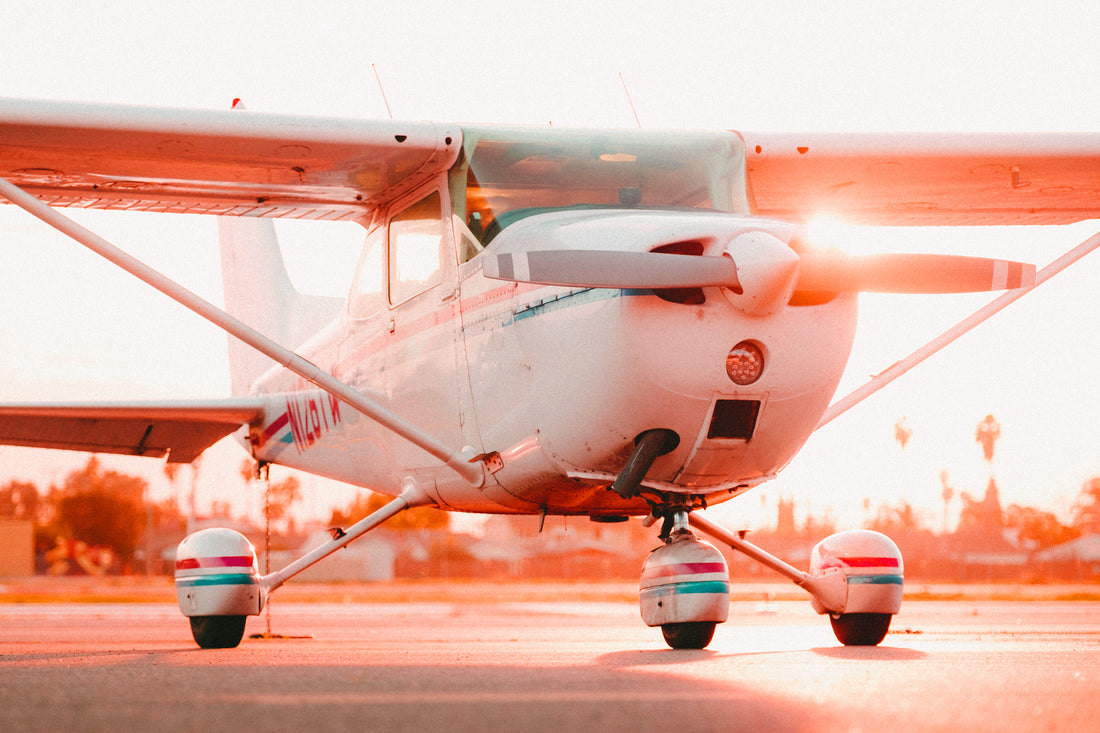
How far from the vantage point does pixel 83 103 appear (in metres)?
7.84

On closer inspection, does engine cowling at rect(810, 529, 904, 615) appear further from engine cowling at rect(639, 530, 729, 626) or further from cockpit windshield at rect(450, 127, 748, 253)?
cockpit windshield at rect(450, 127, 748, 253)

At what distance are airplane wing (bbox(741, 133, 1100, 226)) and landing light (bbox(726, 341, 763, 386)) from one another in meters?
A: 2.65

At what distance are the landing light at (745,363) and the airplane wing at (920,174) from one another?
8.69 feet

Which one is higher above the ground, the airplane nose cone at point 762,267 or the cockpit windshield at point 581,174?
the cockpit windshield at point 581,174

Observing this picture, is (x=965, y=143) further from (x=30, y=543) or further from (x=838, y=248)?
(x=30, y=543)

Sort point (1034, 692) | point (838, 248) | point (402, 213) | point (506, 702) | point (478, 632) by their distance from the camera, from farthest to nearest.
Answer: point (478, 632)
point (402, 213)
point (838, 248)
point (1034, 692)
point (506, 702)

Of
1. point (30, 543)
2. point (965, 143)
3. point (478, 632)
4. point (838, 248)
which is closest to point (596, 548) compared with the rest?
point (30, 543)

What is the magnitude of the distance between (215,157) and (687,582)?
3962mm

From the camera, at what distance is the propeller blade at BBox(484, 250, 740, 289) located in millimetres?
5945

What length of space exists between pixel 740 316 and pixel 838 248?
22.8 inches

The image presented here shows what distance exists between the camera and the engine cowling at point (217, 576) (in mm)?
8672

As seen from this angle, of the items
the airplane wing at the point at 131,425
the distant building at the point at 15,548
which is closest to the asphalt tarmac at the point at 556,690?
the airplane wing at the point at 131,425

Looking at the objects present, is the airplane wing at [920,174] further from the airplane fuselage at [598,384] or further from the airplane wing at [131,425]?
the airplane wing at [131,425]

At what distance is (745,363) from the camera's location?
627cm
